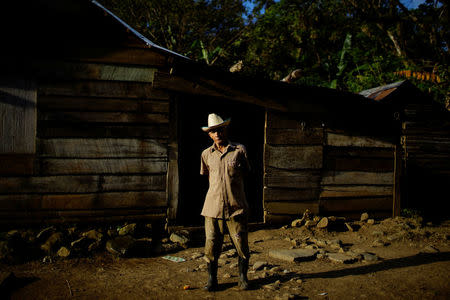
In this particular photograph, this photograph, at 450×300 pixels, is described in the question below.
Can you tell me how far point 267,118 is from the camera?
20.0ft

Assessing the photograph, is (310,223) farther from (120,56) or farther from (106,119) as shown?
(120,56)

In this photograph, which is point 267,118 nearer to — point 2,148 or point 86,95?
point 86,95

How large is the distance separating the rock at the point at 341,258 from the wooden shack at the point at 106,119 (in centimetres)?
160

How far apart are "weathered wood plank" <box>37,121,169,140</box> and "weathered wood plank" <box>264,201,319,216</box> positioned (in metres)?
2.39

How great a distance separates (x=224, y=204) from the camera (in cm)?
340

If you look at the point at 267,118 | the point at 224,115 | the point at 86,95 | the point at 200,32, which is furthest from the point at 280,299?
the point at 200,32

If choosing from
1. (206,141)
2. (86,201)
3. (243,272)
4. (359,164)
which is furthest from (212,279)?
(206,141)

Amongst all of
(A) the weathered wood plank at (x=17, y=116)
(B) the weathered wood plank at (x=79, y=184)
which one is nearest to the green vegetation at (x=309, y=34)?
(B) the weathered wood plank at (x=79, y=184)

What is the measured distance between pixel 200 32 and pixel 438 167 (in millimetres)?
15066

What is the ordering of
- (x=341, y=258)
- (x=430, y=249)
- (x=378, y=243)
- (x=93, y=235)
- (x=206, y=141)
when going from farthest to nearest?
(x=206, y=141)
(x=378, y=243)
(x=430, y=249)
(x=93, y=235)
(x=341, y=258)

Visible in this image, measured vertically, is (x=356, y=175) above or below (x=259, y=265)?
above

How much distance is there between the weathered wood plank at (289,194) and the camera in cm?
611

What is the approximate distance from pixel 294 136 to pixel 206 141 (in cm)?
272

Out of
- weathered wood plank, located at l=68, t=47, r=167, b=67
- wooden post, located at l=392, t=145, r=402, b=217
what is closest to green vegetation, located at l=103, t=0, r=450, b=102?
wooden post, located at l=392, t=145, r=402, b=217
